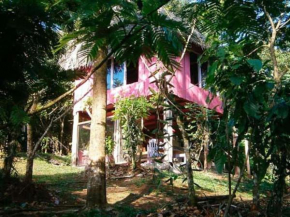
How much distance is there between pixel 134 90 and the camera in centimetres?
1119

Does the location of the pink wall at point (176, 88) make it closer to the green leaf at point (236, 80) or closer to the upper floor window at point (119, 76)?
the upper floor window at point (119, 76)

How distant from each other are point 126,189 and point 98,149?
9.18ft

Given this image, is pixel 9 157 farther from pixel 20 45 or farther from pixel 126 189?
pixel 20 45

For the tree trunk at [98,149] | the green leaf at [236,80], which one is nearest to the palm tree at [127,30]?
the green leaf at [236,80]

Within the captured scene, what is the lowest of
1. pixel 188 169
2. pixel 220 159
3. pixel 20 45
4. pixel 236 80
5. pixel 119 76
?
pixel 188 169

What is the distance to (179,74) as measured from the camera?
10805 millimetres

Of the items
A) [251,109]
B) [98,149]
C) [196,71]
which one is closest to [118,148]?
[196,71]

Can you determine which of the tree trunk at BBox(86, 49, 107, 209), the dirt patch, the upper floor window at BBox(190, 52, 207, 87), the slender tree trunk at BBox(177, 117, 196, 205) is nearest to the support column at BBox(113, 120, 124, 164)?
the upper floor window at BBox(190, 52, 207, 87)

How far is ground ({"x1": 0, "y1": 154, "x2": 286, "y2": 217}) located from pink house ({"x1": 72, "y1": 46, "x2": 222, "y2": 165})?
155cm

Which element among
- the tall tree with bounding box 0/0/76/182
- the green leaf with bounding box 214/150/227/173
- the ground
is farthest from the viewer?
the ground

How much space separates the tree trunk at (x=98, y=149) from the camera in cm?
463

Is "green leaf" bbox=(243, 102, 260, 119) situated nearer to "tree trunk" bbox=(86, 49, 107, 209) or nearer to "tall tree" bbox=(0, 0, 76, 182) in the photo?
"tall tree" bbox=(0, 0, 76, 182)

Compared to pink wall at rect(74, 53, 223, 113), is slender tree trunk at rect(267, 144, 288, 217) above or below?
below

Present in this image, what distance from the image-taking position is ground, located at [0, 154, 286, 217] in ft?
17.1
